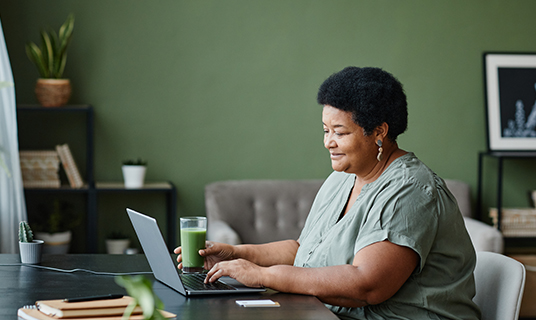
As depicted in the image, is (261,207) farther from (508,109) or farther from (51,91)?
(508,109)

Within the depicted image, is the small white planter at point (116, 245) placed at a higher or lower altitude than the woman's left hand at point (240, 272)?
lower

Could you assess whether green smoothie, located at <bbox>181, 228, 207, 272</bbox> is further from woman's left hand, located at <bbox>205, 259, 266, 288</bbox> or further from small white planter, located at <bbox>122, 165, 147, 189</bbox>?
small white planter, located at <bbox>122, 165, 147, 189</bbox>

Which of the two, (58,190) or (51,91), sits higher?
(51,91)

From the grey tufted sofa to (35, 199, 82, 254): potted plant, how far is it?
2.83ft

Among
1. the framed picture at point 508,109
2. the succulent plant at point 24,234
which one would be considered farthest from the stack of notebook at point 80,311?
the framed picture at point 508,109

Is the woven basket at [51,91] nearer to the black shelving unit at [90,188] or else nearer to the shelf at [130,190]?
the black shelving unit at [90,188]

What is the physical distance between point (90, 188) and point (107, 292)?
2078 mm

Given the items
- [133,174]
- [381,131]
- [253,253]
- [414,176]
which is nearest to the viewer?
[414,176]

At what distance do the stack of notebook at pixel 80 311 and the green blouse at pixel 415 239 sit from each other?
1.78 feet

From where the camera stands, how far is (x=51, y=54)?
3.28 meters

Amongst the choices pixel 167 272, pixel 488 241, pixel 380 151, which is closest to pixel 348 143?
pixel 380 151

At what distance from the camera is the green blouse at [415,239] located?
1420 mm

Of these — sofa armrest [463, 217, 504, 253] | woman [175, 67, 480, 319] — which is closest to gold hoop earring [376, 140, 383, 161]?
woman [175, 67, 480, 319]

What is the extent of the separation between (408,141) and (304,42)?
38.3 inches
